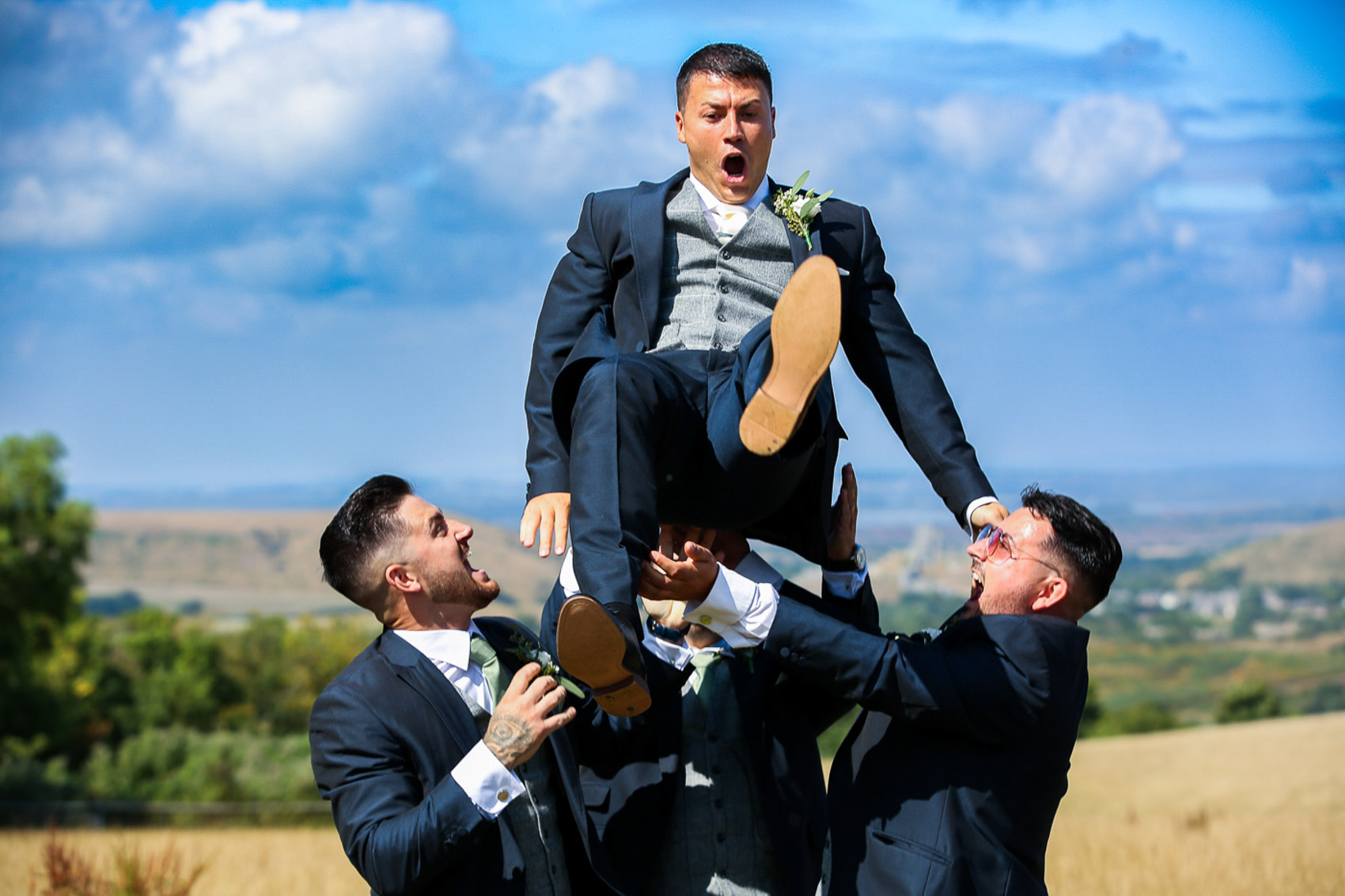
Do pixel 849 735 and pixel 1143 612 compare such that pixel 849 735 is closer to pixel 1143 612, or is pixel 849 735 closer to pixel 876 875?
pixel 876 875

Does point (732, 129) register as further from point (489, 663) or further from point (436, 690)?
point (436, 690)

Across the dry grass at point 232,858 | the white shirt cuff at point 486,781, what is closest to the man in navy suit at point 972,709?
the white shirt cuff at point 486,781

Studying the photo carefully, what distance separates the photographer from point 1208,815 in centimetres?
2239

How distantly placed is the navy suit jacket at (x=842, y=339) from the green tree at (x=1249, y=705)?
59874 mm

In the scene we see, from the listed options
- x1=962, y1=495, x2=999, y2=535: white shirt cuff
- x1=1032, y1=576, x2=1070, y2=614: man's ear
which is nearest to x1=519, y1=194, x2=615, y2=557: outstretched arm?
x1=962, y1=495, x2=999, y2=535: white shirt cuff

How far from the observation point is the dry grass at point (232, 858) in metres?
18.0

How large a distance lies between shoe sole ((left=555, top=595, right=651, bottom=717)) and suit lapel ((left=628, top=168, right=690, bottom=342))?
1442 millimetres

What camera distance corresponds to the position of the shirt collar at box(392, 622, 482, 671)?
463cm

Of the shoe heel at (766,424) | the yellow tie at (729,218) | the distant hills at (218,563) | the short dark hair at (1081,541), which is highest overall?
the yellow tie at (729,218)

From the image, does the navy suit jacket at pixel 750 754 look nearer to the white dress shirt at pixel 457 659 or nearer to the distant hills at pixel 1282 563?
the white dress shirt at pixel 457 659

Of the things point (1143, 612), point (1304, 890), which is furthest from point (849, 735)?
point (1143, 612)

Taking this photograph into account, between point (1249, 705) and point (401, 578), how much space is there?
62591 mm

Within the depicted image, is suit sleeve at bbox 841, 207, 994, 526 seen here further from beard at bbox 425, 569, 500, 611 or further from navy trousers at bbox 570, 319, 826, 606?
beard at bbox 425, 569, 500, 611

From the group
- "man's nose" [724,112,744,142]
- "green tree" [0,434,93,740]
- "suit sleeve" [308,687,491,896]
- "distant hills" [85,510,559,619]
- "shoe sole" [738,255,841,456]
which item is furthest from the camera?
"distant hills" [85,510,559,619]
